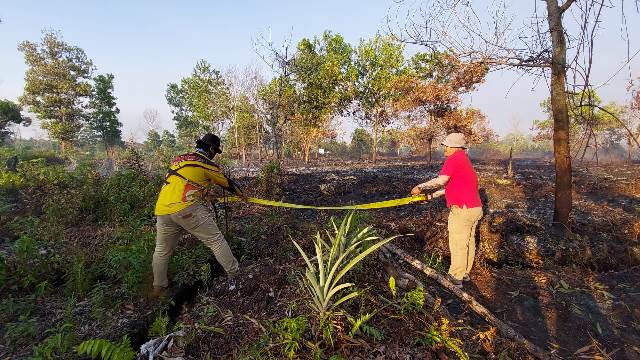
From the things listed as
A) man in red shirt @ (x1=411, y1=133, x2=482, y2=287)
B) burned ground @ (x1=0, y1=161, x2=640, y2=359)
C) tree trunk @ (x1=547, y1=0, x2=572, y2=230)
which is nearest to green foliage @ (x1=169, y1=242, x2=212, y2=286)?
burned ground @ (x1=0, y1=161, x2=640, y2=359)

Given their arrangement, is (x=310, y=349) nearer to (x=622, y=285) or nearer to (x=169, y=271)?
(x=169, y=271)

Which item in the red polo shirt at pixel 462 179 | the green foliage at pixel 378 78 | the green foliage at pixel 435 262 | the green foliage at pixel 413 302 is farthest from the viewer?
the green foliage at pixel 378 78

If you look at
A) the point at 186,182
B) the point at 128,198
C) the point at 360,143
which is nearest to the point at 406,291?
the point at 186,182

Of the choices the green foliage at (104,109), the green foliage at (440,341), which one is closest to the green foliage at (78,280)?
the green foliage at (440,341)

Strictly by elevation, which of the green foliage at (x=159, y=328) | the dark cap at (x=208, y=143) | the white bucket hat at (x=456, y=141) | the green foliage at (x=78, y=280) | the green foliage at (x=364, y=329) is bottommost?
the green foliage at (x=159, y=328)

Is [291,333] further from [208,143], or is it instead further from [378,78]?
[378,78]

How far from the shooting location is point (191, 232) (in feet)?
13.2

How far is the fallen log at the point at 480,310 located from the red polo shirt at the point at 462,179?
897mm

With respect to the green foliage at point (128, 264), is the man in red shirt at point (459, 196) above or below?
above

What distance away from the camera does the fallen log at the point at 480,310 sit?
A: 2.97 m

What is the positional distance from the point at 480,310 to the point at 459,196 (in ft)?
4.23

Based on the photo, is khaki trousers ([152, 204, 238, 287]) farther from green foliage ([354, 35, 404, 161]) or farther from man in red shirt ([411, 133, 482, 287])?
green foliage ([354, 35, 404, 161])

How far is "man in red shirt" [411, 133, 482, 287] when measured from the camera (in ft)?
13.4

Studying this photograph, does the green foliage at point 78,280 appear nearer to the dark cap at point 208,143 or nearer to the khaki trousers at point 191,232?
the khaki trousers at point 191,232
